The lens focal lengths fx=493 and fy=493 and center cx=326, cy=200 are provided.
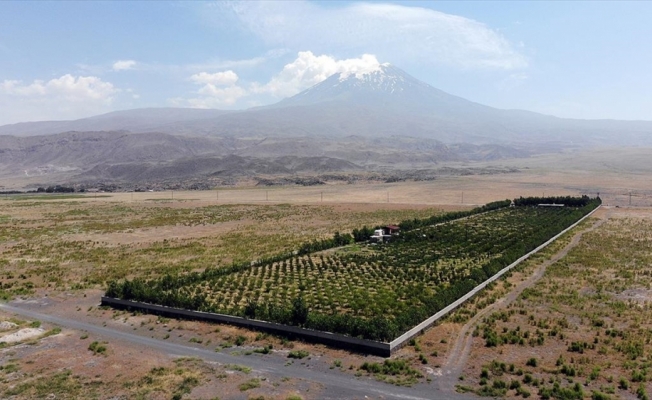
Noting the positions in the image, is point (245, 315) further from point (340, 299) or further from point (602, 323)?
point (602, 323)

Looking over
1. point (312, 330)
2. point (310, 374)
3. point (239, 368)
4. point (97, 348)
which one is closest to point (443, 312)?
point (312, 330)

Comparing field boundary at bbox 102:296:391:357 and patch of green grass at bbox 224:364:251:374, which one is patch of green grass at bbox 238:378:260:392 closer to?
patch of green grass at bbox 224:364:251:374

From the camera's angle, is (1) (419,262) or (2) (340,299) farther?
(1) (419,262)

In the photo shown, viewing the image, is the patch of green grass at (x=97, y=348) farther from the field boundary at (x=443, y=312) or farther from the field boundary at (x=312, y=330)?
the field boundary at (x=443, y=312)

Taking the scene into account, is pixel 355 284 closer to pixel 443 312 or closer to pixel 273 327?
pixel 443 312

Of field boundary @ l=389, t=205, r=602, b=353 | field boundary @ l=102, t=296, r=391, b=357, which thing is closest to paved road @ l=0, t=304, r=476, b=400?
field boundary @ l=102, t=296, r=391, b=357

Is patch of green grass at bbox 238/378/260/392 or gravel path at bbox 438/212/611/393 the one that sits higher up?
gravel path at bbox 438/212/611/393

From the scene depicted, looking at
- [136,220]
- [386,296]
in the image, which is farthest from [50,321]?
[136,220]

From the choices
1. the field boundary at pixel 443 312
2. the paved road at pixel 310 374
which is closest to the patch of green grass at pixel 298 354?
the paved road at pixel 310 374
